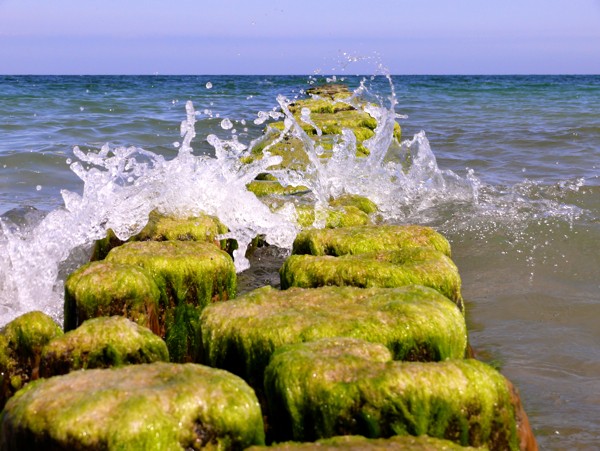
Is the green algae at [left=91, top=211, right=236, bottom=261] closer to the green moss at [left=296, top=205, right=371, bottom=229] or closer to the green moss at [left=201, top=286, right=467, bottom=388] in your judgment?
the green moss at [left=296, top=205, right=371, bottom=229]

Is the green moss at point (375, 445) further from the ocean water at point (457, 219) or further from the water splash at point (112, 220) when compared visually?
the water splash at point (112, 220)

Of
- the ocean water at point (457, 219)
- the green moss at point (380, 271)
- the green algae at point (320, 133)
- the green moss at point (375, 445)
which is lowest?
the ocean water at point (457, 219)

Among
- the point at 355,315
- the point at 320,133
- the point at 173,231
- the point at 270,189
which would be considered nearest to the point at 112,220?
the point at 173,231

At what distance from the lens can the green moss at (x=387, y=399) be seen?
2.34 metres

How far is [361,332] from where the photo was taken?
Result: 2857 mm

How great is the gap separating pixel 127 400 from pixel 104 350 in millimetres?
678

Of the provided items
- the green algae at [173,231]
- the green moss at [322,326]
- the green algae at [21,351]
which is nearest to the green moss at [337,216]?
the green algae at [173,231]

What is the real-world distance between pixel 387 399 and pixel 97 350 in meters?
1.15

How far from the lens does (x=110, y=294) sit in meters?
3.40

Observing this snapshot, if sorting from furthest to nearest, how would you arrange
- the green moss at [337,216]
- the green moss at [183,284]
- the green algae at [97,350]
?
the green moss at [337,216] → the green moss at [183,284] → the green algae at [97,350]

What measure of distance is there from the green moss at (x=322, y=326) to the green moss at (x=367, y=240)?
1155 millimetres

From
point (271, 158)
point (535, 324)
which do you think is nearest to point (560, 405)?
point (535, 324)

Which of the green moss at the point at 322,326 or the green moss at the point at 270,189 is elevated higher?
the green moss at the point at 322,326

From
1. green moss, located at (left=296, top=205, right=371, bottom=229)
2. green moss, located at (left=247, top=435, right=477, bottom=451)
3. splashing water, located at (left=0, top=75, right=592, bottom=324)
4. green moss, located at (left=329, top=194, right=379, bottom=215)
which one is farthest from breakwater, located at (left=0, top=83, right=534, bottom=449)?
green moss, located at (left=329, top=194, right=379, bottom=215)
